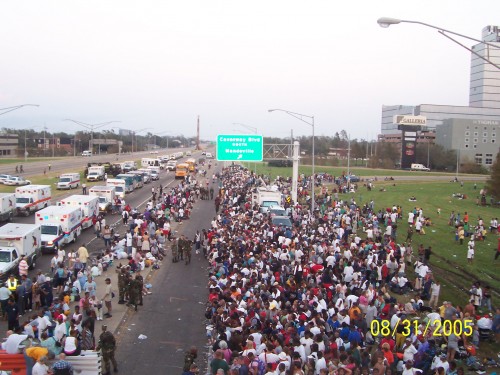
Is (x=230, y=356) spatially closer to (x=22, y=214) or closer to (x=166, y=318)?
(x=166, y=318)

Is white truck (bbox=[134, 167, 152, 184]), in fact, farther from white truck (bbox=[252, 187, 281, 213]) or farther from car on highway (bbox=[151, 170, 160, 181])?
white truck (bbox=[252, 187, 281, 213])

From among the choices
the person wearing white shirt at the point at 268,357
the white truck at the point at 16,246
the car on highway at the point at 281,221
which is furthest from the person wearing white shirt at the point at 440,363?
the car on highway at the point at 281,221

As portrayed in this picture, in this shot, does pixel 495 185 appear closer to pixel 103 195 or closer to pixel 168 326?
pixel 103 195

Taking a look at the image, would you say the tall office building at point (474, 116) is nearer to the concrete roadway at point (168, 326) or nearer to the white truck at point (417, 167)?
the white truck at point (417, 167)

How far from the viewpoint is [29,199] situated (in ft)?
125

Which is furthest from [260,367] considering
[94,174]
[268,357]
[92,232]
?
[94,174]

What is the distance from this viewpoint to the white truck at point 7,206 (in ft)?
111

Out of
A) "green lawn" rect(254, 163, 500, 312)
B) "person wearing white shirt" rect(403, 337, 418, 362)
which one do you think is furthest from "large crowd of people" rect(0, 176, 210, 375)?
"green lawn" rect(254, 163, 500, 312)

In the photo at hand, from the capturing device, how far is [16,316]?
15.8 m

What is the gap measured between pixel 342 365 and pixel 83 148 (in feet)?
542

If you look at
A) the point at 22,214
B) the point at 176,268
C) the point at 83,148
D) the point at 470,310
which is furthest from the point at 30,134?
the point at 470,310

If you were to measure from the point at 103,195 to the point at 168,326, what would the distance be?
25.6 meters

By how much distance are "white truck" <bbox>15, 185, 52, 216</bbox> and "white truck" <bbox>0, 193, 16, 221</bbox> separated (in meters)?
1.36
